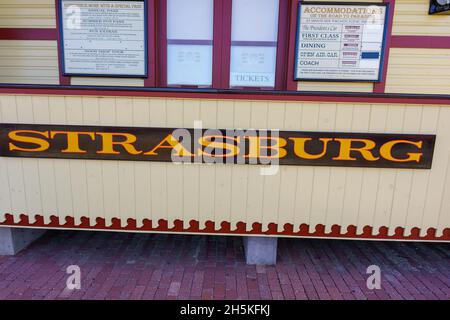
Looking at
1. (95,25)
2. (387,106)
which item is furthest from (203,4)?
(387,106)

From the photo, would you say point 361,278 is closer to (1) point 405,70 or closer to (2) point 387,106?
(2) point 387,106

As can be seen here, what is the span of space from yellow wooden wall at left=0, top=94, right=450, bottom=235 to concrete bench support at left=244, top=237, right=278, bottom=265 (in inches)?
12.6

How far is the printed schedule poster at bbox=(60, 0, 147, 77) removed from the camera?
12.5 ft

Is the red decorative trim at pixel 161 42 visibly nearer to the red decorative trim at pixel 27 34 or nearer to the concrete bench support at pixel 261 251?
the red decorative trim at pixel 27 34

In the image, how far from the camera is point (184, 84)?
161 inches

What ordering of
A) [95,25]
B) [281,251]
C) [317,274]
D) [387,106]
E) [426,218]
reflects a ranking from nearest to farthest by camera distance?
[387,106]
[426,218]
[317,274]
[281,251]
[95,25]

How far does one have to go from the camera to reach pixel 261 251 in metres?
3.27

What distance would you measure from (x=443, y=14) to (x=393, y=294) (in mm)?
3426

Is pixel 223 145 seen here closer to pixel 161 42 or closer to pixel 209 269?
pixel 209 269

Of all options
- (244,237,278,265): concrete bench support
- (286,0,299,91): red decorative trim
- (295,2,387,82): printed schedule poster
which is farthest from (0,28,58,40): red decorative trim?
(244,237,278,265): concrete bench support

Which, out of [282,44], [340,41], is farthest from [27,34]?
[340,41]

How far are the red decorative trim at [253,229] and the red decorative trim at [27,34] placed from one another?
7.86 feet

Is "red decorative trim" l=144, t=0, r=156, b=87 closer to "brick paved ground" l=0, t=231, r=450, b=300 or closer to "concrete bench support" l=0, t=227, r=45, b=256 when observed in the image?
"brick paved ground" l=0, t=231, r=450, b=300

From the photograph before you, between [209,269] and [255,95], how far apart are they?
1.84m
